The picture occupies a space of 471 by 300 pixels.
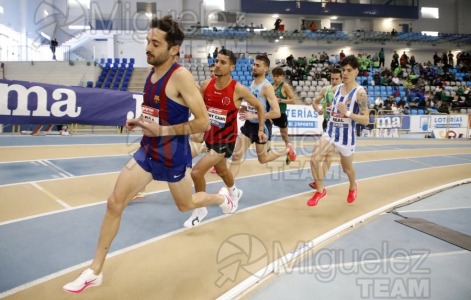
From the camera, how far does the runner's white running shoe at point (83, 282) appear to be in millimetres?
2525

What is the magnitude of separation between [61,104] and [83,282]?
7.17m

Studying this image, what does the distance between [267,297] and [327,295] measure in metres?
0.47

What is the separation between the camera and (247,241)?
3771 mm

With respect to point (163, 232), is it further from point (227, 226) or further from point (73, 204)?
point (73, 204)

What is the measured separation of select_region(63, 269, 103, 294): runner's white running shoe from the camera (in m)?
2.53

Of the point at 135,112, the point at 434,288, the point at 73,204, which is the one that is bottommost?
the point at 434,288

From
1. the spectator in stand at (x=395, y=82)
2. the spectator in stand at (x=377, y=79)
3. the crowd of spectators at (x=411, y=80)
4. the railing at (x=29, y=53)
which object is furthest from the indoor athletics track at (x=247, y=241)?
the spectator in stand at (x=395, y=82)

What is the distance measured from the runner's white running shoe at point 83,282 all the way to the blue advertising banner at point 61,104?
22.4 feet

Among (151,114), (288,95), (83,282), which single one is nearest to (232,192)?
→ (151,114)

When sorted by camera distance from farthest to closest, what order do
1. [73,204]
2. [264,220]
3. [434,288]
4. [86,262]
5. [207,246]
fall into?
[73,204], [264,220], [207,246], [86,262], [434,288]

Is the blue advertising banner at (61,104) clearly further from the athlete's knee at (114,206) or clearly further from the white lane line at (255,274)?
the athlete's knee at (114,206)

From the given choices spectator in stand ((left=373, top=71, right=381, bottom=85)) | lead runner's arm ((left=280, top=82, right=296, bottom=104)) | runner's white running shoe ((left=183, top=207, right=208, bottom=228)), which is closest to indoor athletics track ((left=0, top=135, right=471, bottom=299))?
runner's white running shoe ((left=183, top=207, right=208, bottom=228))

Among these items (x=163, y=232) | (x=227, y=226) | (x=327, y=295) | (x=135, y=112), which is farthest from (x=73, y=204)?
(x=135, y=112)

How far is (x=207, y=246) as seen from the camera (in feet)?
11.9
